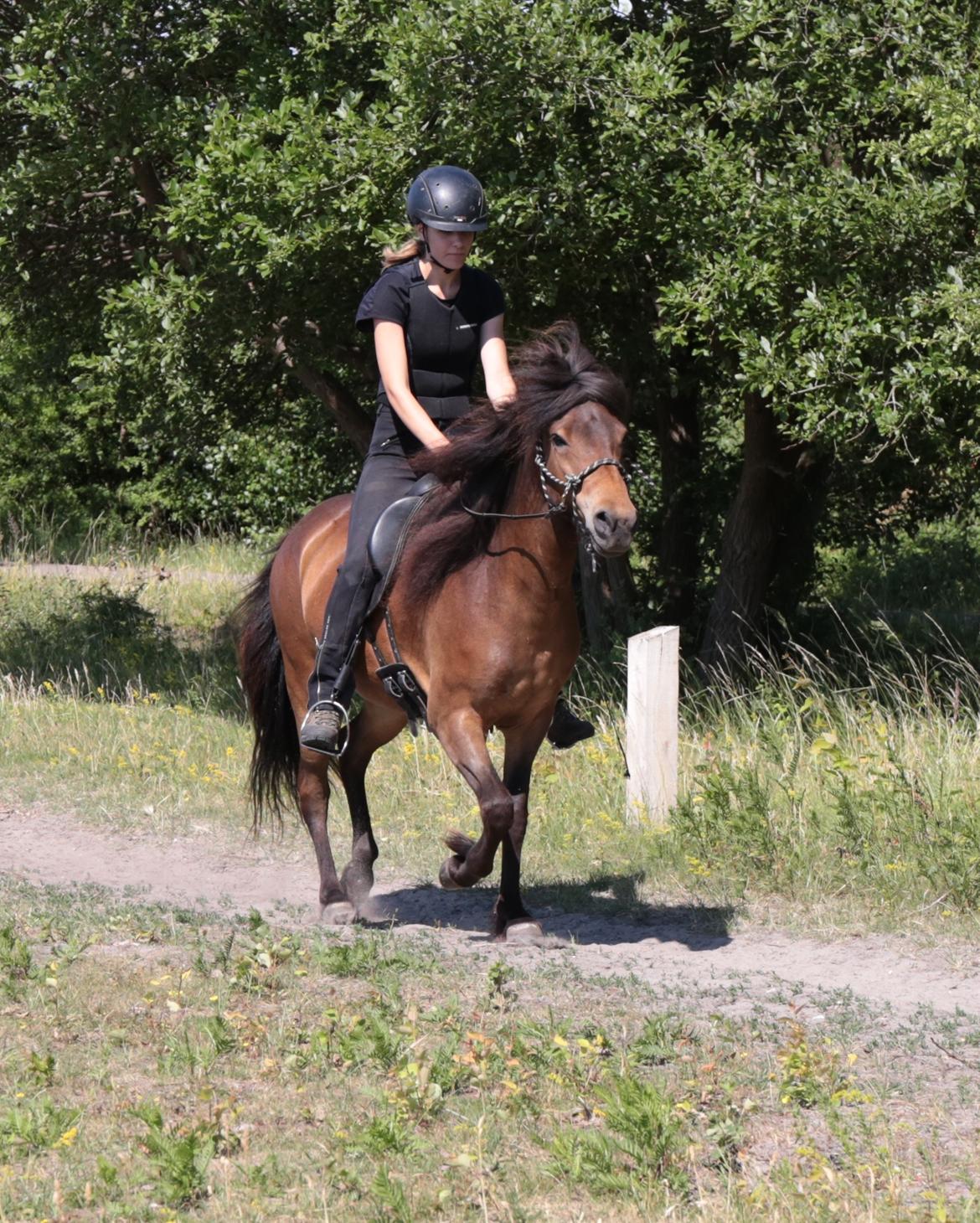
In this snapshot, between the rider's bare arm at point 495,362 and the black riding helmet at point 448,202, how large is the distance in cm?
46

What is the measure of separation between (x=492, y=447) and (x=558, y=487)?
436 millimetres

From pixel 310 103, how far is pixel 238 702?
4848 mm

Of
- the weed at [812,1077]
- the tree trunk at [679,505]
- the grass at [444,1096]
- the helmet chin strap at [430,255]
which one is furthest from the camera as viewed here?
the tree trunk at [679,505]

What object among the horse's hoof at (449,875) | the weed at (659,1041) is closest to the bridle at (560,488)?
the horse's hoof at (449,875)

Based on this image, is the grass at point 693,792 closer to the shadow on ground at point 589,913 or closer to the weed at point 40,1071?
the shadow on ground at point 589,913

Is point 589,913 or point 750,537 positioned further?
point 750,537

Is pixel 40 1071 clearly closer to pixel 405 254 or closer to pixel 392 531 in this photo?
pixel 392 531

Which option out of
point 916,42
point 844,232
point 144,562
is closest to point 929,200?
point 844,232

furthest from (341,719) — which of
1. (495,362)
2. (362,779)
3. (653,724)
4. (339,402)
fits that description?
(339,402)

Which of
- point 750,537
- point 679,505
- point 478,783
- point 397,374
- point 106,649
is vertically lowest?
point 106,649

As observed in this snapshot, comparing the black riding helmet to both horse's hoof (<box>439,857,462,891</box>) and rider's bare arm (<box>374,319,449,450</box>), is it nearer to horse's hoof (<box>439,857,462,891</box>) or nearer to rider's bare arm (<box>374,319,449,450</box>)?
rider's bare arm (<box>374,319,449,450</box>)

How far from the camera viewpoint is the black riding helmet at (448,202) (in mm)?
6199

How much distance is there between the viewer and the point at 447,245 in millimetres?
6266

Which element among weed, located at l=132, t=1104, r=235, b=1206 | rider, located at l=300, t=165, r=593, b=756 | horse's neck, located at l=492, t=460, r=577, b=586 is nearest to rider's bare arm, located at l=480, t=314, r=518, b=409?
rider, located at l=300, t=165, r=593, b=756
